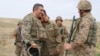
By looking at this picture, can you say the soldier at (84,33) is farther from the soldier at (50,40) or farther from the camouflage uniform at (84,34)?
the soldier at (50,40)

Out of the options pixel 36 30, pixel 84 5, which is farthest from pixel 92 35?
pixel 36 30

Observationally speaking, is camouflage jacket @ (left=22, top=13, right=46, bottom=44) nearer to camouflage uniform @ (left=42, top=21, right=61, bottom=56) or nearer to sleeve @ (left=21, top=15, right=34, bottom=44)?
sleeve @ (left=21, top=15, right=34, bottom=44)

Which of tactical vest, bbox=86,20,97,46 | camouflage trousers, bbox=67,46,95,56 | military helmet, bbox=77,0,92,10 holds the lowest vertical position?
camouflage trousers, bbox=67,46,95,56

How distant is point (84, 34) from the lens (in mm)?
10375

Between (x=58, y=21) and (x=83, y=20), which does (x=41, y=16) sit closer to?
(x=83, y=20)

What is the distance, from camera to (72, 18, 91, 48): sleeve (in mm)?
10375

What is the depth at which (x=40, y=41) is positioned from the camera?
41.3 ft

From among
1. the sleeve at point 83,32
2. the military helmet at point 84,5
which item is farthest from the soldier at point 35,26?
the sleeve at point 83,32

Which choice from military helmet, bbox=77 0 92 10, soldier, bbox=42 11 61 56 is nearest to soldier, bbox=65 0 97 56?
military helmet, bbox=77 0 92 10

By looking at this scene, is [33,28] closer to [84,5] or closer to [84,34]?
[84,5]

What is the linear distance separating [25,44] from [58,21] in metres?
5.65

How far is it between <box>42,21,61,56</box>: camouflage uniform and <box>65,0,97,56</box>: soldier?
188cm

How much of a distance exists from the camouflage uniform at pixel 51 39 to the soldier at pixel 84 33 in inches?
73.9

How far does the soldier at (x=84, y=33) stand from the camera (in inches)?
410
